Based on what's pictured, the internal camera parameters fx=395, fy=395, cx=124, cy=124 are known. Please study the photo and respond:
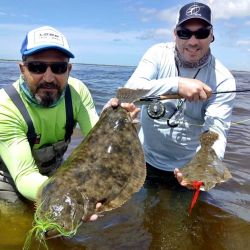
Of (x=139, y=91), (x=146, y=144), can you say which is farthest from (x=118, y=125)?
(x=146, y=144)

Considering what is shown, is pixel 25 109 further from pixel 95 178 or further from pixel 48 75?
pixel 95 178

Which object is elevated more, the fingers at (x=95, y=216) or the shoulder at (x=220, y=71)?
the shoulder at (x=220, y=71)

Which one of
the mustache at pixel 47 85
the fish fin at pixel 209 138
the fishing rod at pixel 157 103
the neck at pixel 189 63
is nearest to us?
the mustache at pixel 47 85

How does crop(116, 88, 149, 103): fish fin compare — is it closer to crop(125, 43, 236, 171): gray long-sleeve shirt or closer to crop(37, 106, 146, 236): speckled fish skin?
crop(37, 106, 146, 236): speckled fish skin

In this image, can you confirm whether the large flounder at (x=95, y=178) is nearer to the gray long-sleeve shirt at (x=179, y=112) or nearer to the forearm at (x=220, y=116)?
the gray long-sleeve shirt at (x=179, y=112)

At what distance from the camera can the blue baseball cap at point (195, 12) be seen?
4344 mm

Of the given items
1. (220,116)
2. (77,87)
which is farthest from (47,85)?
(220,116)

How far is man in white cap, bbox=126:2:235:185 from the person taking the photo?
433 cm

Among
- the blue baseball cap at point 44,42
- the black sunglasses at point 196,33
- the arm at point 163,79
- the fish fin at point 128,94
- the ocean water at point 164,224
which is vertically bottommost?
the ocean water at point 164,224

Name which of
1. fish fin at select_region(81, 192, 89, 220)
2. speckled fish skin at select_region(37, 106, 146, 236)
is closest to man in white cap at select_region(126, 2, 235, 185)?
speckled fish skin at select_region(37, 106, 146, 236)

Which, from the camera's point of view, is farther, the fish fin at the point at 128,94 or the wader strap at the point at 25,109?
the wader strap at the point at 25,109

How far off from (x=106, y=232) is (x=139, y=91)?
1682 mm

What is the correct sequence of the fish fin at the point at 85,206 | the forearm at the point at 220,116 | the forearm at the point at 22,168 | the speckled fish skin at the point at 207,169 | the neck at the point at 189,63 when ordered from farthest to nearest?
the neck at the point at 189,63, the forearm at the point at 220,116, the speckled fish skin at the point at 207,169, the forearm at the point at 22,168, the fish fin at the point at 85,206

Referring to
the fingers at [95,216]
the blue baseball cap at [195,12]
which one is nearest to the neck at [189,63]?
the blue baseball cap at [195,12]
